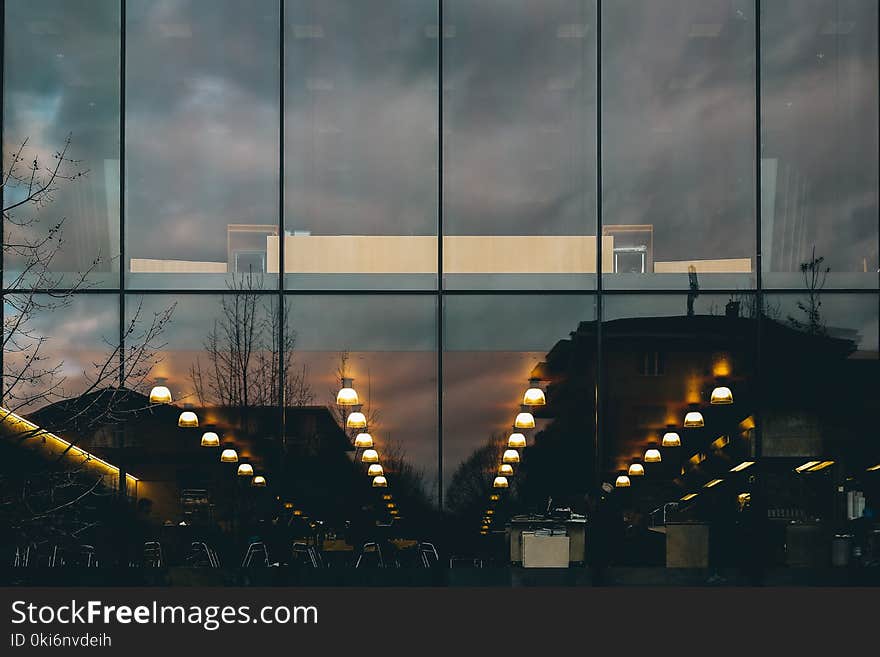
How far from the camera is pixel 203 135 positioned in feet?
50.7

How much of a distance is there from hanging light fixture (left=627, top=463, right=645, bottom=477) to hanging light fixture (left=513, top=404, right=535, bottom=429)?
1398 millimetres

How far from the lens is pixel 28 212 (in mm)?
15086

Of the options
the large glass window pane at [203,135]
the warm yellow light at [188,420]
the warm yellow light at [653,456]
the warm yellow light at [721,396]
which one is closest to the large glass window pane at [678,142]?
the warm yellow light at [721,396]

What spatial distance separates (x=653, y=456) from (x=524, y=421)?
175cm

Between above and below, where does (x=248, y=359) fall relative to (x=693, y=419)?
above

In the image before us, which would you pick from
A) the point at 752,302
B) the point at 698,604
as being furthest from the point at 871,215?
the point at 698,604

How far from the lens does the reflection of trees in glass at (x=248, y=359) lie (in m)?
14.9

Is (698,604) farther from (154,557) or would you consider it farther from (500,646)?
(154,557)

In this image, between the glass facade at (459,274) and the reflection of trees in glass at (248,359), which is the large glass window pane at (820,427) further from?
the reflection of trees in glass at (248,359)

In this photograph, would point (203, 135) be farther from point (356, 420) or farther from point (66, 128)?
point (356, 420)

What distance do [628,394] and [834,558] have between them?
11.2 feet

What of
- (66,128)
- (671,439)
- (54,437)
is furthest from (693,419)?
(66,128)

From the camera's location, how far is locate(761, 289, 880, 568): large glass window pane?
14.8m

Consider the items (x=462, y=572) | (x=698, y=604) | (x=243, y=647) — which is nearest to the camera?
(x=243, y=647)
